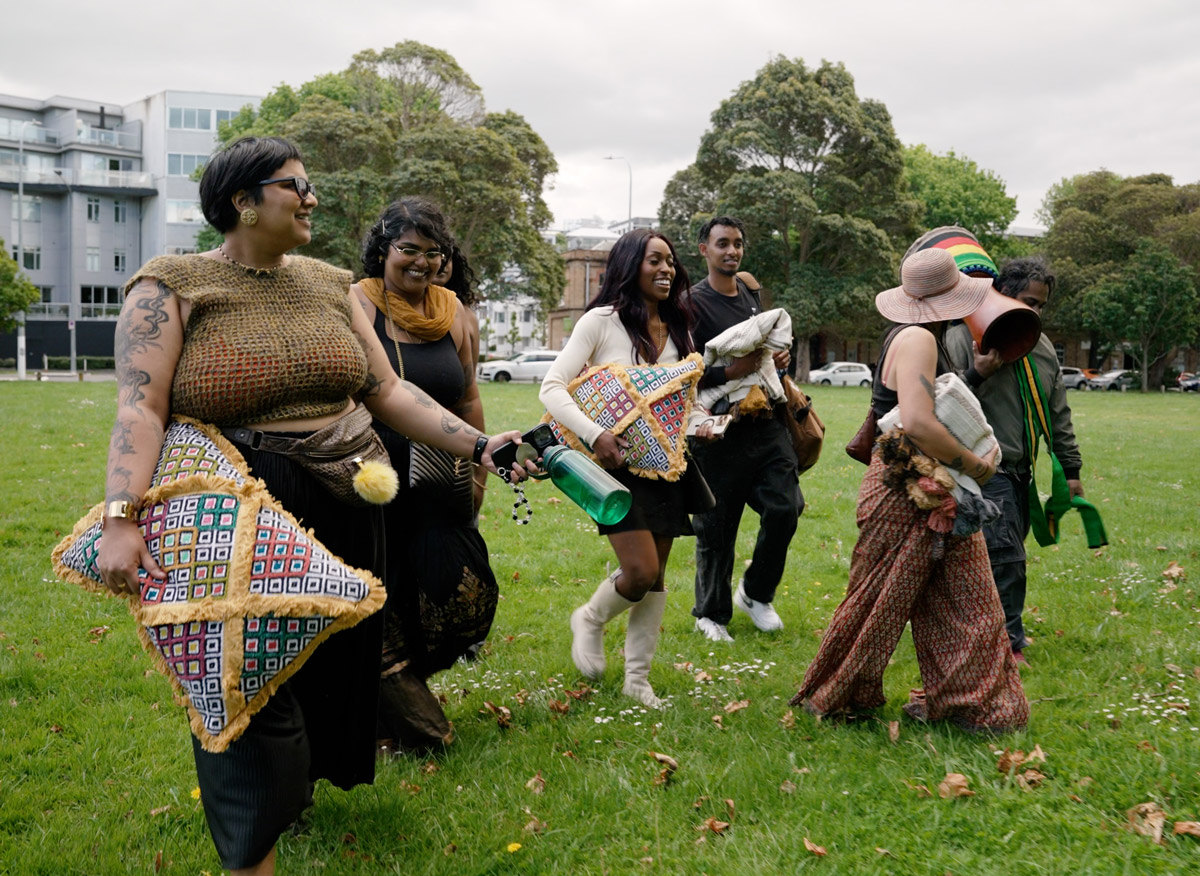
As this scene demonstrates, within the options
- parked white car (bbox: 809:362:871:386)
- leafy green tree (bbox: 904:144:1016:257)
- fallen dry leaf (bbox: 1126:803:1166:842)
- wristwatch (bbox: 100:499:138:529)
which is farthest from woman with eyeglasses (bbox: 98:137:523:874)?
leafy green tree (bbox: 904:144:1016:257)

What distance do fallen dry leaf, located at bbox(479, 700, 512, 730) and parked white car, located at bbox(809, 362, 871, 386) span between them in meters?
45.6

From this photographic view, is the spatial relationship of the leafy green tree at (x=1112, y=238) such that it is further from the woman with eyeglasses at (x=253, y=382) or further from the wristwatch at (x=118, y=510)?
the wristwatch at (x=118, y=510)

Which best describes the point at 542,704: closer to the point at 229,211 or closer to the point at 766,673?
the point at 766,673

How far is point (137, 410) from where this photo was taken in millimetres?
2820

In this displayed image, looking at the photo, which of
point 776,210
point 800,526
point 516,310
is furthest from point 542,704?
point 516,310

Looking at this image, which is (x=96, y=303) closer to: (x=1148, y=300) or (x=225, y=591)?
(x=1148, y=300)

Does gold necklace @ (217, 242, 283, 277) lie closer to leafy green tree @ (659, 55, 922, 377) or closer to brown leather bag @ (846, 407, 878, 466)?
brown leather bag @ (846, 407, 878, 466)

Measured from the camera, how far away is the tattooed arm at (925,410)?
4066 millimetres

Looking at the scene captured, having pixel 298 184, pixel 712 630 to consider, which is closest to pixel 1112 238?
pixel 712 630

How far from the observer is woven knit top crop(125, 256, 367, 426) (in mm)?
2932

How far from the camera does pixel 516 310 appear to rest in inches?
3812

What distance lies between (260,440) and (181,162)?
7322 cm

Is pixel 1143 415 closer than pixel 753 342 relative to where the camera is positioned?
No

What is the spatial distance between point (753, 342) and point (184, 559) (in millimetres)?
3361
